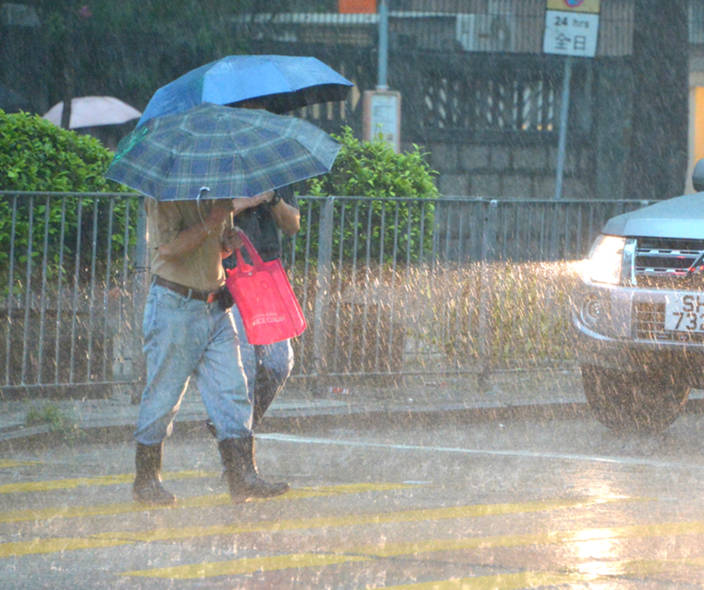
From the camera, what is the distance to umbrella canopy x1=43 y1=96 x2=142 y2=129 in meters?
20.6

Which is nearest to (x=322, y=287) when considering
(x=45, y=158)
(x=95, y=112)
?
(x=45, y=158)

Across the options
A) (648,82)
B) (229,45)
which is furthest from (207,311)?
(229,45)

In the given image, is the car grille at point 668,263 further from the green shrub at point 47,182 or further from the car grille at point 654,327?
the green shrub at point 47,182

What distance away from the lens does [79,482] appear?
764 cm

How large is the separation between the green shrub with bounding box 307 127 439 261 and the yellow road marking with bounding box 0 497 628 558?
13.7 feet

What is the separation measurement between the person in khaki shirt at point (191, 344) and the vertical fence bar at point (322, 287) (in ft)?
12.2

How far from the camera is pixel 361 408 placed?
403 inches

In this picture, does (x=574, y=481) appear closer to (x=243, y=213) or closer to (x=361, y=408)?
(x=243, y=213)

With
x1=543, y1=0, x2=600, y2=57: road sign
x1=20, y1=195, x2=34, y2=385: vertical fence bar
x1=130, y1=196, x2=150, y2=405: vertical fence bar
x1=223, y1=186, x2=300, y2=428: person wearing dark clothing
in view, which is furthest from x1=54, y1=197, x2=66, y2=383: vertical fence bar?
x1=543, y1=0, x2=600, y2=57: road sign

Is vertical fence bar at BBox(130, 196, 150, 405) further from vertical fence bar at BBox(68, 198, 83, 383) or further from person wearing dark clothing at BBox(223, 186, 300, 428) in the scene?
person wearing dark clothing at BBox(223, 186, 300, 428)

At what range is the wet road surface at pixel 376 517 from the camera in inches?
216

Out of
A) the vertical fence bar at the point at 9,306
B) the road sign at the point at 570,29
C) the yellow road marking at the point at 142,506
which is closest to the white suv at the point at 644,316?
the yellow road marking at the point at 142,506

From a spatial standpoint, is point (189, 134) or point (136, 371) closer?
point (189, 134)

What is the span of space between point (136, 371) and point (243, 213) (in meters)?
3.13
